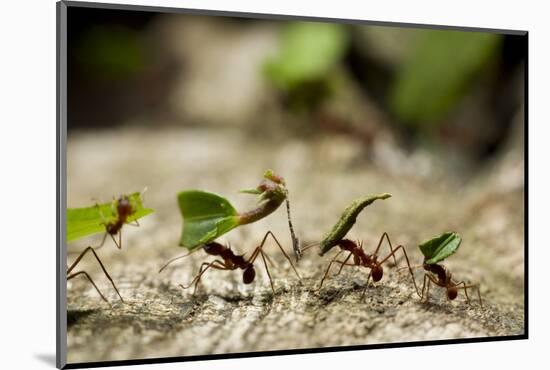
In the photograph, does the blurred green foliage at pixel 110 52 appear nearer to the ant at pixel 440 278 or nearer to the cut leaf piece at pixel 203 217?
the cut leaf piece at pixel 203 217

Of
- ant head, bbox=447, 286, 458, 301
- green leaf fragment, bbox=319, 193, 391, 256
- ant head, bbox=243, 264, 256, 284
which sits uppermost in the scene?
green leaf fragment, bbox=319, 193, 391, 256

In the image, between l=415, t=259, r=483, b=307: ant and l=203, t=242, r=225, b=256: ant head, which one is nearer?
l=203, t=242, r=225, b=256: ant head

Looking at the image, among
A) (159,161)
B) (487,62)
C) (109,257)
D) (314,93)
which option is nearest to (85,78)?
(159,161)

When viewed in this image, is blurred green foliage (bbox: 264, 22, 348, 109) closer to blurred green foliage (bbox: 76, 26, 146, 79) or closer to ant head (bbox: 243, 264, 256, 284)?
blurred green foliage (bbox: 76, 26, 146, 79)

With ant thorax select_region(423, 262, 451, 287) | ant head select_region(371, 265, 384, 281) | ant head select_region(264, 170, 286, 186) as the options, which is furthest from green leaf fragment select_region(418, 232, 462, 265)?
ant head select_region(264, 170, 286, 186)

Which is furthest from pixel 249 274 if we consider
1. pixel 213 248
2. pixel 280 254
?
pixel 280 254

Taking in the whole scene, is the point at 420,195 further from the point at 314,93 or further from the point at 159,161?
the point at 159,161
